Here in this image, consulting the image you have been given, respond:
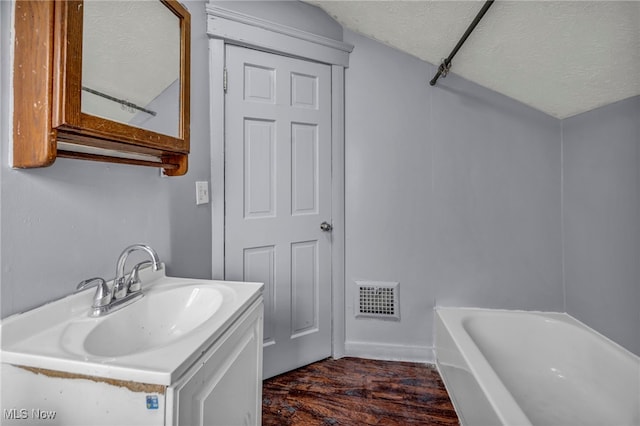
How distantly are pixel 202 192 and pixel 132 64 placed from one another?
0.67m

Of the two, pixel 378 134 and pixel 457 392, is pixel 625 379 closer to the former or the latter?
pixel 457 392

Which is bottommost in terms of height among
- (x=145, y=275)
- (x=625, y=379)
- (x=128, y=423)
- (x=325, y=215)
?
(x=625, y=379)

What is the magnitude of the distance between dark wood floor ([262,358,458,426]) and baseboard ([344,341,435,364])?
0.04 meters

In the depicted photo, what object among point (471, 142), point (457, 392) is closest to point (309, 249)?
point (457, 392)

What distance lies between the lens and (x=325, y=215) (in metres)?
1.94

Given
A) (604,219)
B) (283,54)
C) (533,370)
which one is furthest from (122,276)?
(604,219)

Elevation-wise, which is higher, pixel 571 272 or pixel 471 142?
pixel 471 142

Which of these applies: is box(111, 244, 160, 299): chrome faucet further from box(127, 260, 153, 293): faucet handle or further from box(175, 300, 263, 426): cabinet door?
box(175, 300, 263, 426): cabinet door

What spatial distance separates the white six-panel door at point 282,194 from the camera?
66.4 inches

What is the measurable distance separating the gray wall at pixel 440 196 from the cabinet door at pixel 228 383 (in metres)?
1.02

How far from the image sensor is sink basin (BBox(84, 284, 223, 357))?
83cm

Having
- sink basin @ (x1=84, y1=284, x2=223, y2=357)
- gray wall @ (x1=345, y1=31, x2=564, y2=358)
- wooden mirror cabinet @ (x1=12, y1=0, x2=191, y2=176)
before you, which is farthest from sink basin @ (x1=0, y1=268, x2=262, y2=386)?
gray wall @ (x1=345, y1=31, x2=564, y2=358)

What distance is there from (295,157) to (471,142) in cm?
113

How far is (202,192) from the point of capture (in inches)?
60.4
